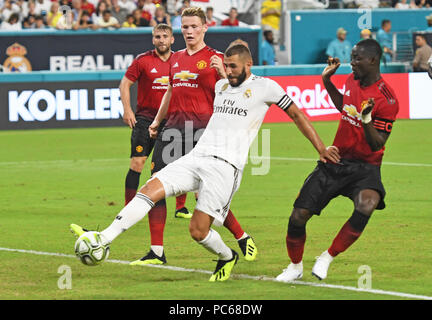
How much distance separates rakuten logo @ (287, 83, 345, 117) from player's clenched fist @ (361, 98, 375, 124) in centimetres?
1741

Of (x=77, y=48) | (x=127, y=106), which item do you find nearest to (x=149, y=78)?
(x=127, y=106)

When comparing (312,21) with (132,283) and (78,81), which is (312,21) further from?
(132,283)

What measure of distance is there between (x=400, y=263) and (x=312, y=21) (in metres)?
21.9

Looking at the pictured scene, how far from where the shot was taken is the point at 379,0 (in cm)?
3216

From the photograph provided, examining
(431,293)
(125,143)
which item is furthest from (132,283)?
(125,143)

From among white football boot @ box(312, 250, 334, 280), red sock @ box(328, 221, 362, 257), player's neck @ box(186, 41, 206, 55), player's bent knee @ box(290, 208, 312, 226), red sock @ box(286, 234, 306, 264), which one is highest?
player's neck @ box(186, 41, 206, 55)

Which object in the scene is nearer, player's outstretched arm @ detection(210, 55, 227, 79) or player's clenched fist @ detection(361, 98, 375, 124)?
player's clenched fist @ detection(361, 98, 375, 124)

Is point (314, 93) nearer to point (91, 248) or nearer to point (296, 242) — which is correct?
point (296, 242)

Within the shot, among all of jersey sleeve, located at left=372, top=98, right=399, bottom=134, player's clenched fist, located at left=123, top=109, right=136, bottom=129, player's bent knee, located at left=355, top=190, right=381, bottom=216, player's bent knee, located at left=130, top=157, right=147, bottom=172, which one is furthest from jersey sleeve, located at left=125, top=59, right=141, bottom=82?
player's bent knee, located at left=355, top=190, right=381, bottom=216

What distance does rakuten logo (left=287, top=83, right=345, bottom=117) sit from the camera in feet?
82.1

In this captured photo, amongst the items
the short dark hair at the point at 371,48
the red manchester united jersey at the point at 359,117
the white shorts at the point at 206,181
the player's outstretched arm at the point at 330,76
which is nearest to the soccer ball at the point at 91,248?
the white shorts at the point at 206,181

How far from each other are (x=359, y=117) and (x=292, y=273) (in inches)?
60.7

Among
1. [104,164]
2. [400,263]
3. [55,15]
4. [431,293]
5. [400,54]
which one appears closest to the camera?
[431,293]

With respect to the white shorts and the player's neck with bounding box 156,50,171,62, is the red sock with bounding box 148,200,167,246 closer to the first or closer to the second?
the white shorts
